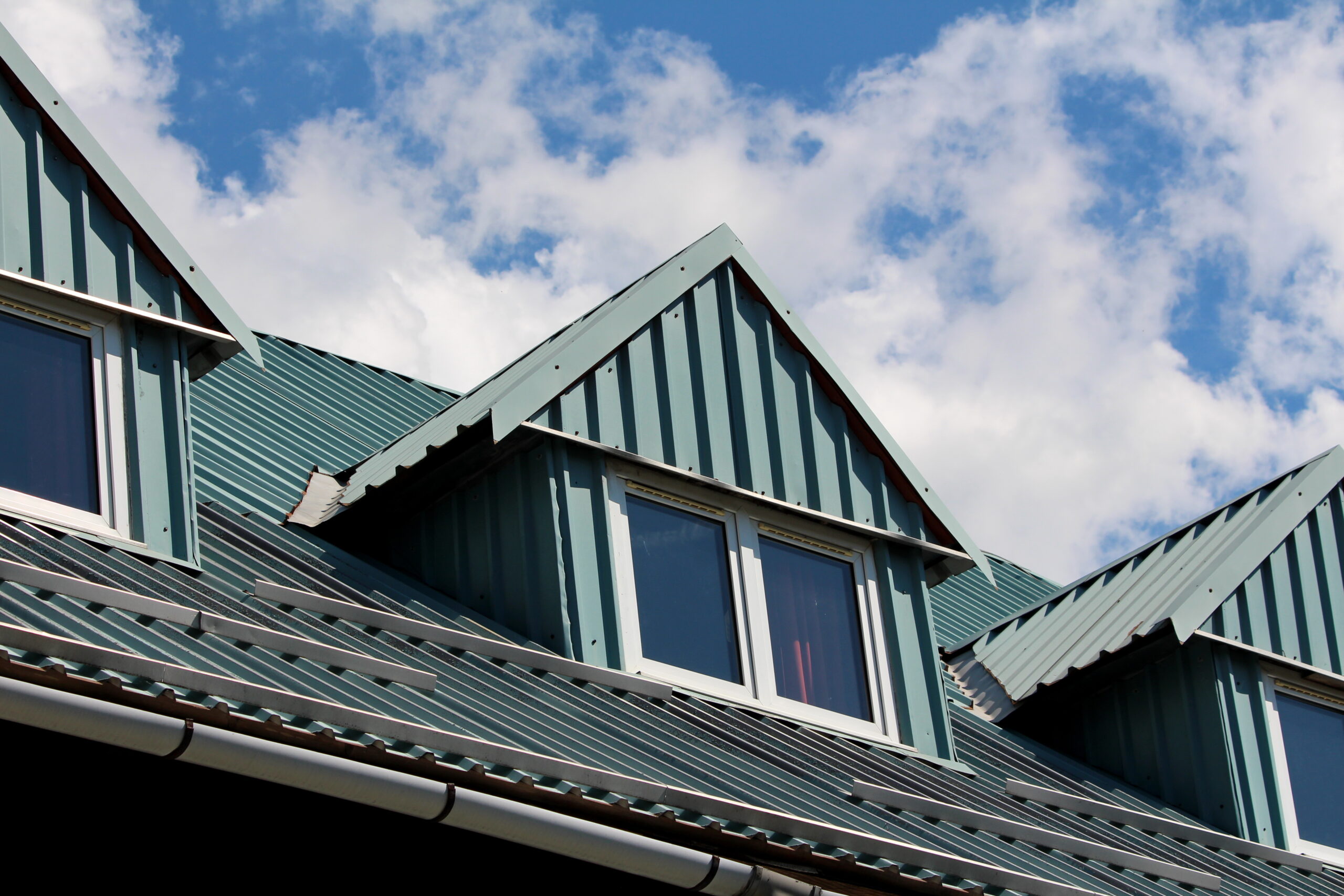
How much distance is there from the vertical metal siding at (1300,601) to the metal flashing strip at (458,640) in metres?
4.30

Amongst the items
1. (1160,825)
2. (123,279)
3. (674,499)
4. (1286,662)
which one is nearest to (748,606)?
(674,499)

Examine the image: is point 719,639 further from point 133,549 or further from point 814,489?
point 133,549

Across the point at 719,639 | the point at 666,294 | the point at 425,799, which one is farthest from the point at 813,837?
the point at 666,294

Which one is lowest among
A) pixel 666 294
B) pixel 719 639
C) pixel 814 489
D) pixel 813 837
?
pixel 813 837

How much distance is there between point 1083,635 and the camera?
456 inches

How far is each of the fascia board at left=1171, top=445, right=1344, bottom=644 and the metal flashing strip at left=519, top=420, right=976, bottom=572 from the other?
1442 mm

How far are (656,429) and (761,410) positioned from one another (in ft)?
2.64

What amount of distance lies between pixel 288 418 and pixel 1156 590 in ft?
19.7

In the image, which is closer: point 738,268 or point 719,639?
point 719,639

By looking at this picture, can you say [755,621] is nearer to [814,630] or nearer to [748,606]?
[748,606]

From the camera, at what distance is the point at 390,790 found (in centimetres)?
570

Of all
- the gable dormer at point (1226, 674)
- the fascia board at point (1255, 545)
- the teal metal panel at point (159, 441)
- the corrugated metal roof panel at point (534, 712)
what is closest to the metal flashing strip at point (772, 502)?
the corrugated metal roof panel at point (534, 712)

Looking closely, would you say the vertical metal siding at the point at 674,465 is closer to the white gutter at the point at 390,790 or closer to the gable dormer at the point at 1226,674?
the gable dormer at the point at 1226,674

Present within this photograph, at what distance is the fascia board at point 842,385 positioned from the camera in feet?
33.7
